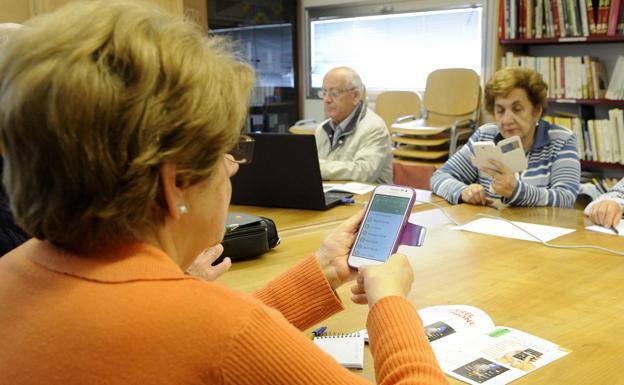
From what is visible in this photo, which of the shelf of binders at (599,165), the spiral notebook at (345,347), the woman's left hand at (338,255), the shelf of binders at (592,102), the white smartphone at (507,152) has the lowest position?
the shelf of binders at (599,165)

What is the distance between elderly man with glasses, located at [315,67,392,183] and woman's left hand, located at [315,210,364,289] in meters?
1.84

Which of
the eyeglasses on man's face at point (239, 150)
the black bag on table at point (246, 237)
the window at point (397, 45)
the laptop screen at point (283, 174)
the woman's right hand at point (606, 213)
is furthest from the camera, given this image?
the window at point (397, 45)

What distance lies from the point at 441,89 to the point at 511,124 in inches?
89.5

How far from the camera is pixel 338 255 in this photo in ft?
3.96

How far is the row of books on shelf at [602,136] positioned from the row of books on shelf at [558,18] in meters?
0.56

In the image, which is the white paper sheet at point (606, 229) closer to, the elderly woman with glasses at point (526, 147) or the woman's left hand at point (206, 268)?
the elderly woman with glasses at point (526, 147)

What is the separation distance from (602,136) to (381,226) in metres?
3.43

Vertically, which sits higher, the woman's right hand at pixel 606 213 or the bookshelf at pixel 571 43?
A: the bookshelf at pixel 571 43

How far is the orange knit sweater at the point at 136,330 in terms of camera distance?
24.0 inches

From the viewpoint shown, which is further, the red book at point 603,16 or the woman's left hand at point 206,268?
the red book at point 603,16

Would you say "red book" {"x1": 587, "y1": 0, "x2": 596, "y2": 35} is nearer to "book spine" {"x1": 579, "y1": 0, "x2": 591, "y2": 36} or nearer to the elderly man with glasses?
"book spine" {"x1": 579, "y1": 0, "x2": 591, "y2": 36}

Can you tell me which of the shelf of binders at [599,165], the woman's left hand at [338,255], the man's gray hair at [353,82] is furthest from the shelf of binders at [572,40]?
the woman's left hand at [338,255]

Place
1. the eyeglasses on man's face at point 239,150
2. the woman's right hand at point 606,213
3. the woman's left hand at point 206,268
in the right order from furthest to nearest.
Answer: the woman's right hand at point 606,213 → the woman's left hand at point 206,268 → the eyeglasses on man's face at point 239,150

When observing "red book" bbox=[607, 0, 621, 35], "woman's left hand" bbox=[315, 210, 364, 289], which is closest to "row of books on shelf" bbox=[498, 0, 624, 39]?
"red book" bbox=[607, 0, 621, 35]
